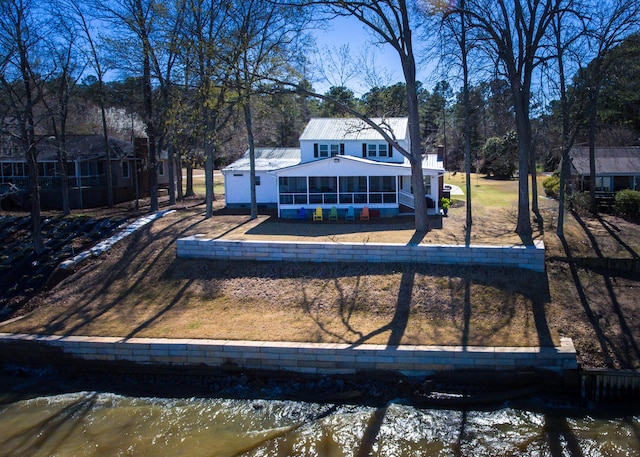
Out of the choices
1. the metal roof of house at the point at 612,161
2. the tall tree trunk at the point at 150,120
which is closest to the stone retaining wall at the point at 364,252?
the tall tree trunk at the point at 150,120

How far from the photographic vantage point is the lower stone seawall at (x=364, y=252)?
47.3 ft

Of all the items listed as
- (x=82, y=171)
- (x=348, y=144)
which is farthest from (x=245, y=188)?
(x=82, y=171)

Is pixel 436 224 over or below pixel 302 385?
over

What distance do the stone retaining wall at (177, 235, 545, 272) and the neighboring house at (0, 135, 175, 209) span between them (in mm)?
11815

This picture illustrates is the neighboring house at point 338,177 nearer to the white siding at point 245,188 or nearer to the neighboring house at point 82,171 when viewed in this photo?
the white siding at point 245,188

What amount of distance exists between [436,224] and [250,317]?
9234 millimetres

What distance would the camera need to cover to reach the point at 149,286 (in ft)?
50.2

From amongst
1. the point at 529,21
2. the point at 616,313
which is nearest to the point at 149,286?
the point at 616,313

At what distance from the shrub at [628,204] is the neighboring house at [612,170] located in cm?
513

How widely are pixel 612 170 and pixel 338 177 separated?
14.8 m

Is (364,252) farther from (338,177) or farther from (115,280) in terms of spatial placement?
(338,177)

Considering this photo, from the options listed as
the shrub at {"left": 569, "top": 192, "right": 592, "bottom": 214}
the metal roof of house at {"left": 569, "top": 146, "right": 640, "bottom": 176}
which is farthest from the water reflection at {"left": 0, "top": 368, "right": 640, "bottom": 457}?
the metal roof of house at {"left": 569, "top": 146, "right": 640, "bottom": 176}

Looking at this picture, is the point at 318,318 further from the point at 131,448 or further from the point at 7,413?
the point at 7,413

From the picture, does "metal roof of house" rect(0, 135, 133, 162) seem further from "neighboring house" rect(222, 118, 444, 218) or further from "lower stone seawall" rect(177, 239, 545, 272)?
"lower stone seawall" rect(177, 239, 545, 272)
